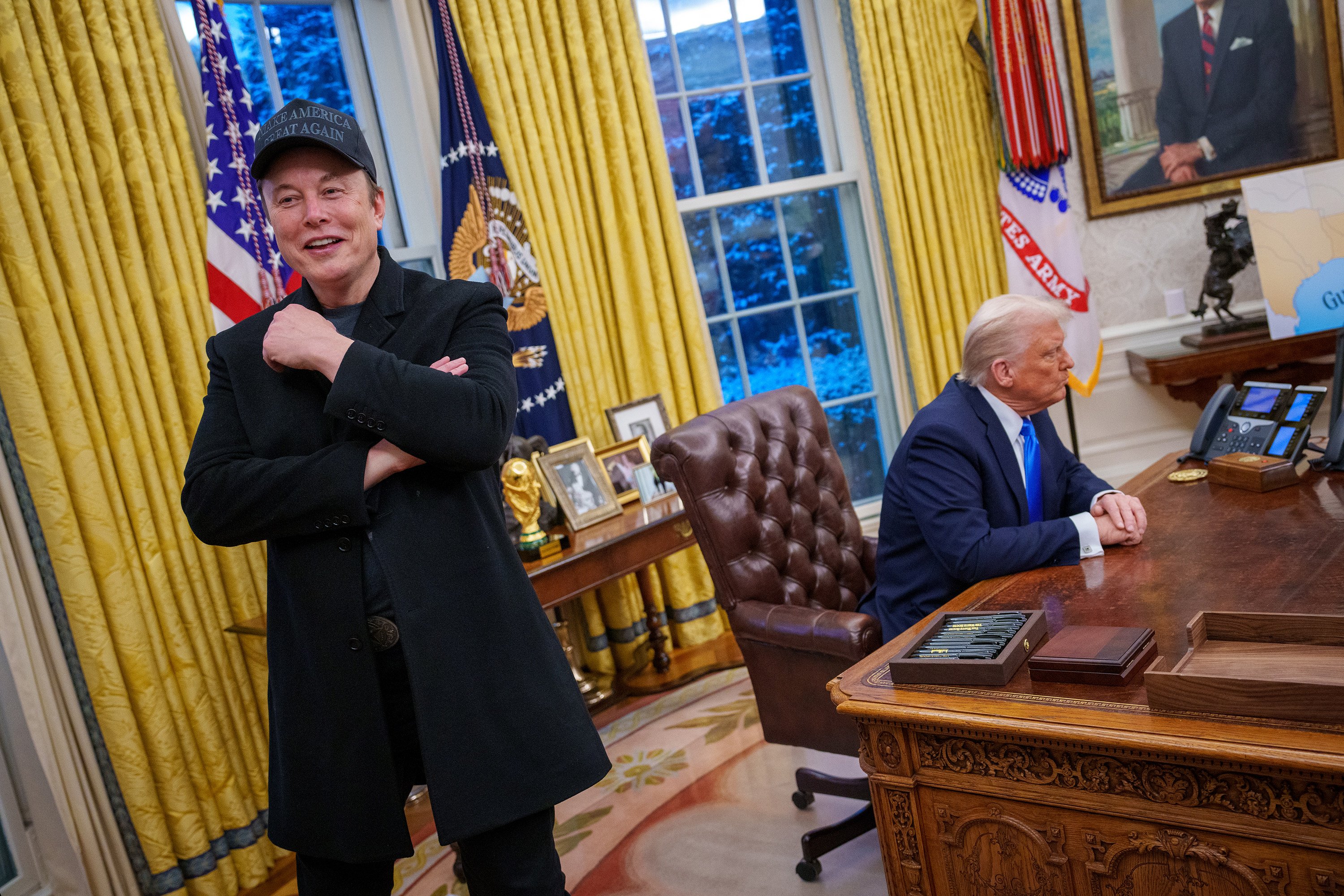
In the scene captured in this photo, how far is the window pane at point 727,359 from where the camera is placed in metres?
4.49

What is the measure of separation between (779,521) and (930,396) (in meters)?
2.17

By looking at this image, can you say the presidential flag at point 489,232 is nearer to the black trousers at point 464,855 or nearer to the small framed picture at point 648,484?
the small framed picture at point 648,484

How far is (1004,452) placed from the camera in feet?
7.15

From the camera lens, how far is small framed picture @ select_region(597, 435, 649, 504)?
3736 mm

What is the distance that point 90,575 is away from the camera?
8.81 feet

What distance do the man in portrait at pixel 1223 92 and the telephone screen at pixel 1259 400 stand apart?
2.39 meters

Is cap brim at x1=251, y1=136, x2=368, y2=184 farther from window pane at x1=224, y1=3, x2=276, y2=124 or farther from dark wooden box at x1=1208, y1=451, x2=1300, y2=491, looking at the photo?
window pane at x1=224, y1=3, x2=276, y2=124

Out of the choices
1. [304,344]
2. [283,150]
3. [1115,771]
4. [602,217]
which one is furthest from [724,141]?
[1115,771]

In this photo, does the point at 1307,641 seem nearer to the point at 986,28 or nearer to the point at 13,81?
the point at 13,81

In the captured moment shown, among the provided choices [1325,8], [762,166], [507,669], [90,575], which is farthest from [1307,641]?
[1325,8]

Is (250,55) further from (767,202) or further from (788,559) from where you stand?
(788,559)

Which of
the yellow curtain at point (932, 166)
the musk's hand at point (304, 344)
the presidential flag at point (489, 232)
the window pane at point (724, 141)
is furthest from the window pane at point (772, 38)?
the musk's hand at point (304, 344)

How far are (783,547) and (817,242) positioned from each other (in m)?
2.46

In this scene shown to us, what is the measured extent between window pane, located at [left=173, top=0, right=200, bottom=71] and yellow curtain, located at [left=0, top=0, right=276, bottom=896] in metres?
0.44
